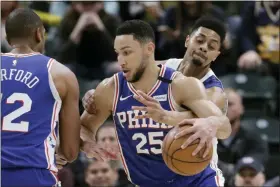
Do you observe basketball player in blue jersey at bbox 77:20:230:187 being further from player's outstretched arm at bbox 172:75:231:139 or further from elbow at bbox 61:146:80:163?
elbow at bbox 61:146:80:163

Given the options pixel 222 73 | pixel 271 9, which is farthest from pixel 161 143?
pixel 271 9

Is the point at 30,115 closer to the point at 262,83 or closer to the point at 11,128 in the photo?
the point at 11,128

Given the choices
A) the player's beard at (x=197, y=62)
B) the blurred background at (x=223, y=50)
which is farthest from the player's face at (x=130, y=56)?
the blurred background at (x=223, y=50)

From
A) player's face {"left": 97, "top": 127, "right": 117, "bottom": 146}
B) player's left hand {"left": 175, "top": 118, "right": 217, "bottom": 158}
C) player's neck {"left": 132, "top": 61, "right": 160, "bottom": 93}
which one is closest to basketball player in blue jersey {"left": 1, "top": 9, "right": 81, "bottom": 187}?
player's neck {"left": 132, "top": 61, "right": 160, "bottom": 93}

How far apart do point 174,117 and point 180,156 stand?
1.00 ft

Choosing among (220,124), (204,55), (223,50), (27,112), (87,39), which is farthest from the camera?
(87,39)

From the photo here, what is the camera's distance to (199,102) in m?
5.72

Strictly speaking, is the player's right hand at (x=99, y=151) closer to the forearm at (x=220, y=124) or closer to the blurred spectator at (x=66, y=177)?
the forearm at (x=220, y=124)

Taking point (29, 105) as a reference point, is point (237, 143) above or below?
below

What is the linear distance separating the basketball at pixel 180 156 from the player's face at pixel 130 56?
2.16 ft

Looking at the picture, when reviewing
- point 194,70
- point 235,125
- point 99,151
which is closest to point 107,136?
point 235,125

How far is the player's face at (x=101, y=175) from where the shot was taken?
877 centimetres

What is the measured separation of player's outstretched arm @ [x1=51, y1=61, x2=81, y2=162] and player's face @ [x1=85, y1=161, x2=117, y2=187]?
272 cm

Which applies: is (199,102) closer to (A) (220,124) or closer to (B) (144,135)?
(A) (220,124)
